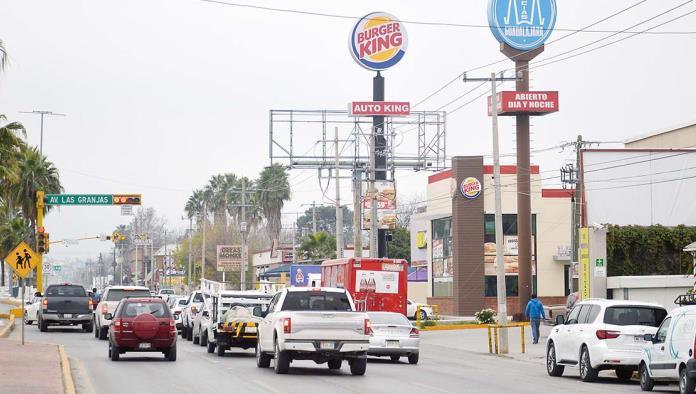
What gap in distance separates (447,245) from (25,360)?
53182 mm

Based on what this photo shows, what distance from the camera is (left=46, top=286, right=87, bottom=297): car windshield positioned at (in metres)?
47.2

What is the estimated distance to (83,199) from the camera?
64.1 metres

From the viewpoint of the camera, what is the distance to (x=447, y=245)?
3076 inches

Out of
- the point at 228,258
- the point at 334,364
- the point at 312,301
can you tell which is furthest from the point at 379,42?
the point at 312,301

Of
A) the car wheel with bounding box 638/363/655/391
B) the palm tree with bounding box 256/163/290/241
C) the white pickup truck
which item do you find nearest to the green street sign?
the white pickup truck

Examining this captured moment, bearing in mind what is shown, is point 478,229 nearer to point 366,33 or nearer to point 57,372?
point 366,33

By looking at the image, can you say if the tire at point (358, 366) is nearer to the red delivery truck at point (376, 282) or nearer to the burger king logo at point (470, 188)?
the red delivery truck at point (376, 282)

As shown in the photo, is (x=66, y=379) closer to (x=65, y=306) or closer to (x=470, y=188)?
(x=65, y=306)

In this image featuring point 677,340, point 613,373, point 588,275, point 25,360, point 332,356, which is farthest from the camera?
point 588,275

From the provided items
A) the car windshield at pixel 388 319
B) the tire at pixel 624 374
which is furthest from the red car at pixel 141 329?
the tire at pixel 624 374

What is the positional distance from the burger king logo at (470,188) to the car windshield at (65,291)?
105 feet

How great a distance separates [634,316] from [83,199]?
43.8 meters

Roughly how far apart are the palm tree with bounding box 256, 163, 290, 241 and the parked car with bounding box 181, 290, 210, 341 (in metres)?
77.7

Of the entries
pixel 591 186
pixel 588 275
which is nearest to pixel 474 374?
pixel 588 275
